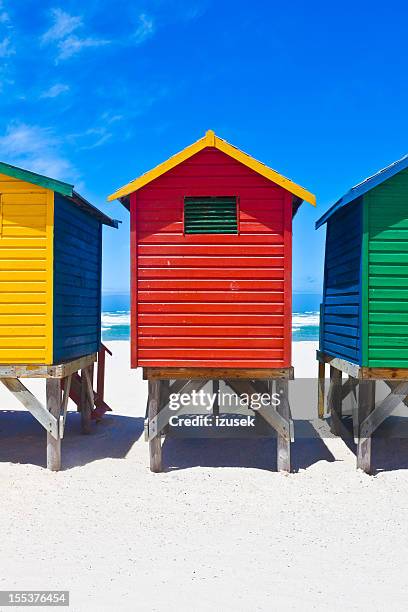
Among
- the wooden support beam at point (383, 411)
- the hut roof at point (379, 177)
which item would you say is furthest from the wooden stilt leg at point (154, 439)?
the hut roof at point (379, 177)

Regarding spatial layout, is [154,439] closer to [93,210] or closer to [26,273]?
[26,273]

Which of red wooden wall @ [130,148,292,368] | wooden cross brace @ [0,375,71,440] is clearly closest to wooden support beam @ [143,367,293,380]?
red wooden wall @ [130,148,292,368]

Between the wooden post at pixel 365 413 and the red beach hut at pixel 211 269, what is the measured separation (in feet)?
5.37

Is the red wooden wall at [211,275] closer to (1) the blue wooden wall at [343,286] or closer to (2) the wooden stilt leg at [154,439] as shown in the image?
(2) the wooden stilt leg at [154,439]

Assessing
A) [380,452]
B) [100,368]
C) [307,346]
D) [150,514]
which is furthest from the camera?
[307,346]

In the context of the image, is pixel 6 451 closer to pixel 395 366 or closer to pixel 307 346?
pixel 395 366

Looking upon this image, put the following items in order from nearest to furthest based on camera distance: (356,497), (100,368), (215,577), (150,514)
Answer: (215,577), (150,514), (356,497), (100,368)

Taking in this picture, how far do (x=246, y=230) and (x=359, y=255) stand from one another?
2151 mm

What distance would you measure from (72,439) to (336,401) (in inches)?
253

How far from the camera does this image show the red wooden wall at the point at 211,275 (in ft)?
28.9

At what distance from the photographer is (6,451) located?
33.2 feet

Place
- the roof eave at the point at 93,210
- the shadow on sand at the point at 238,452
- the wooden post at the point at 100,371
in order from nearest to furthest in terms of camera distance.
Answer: the shadow on sand at the point at 238,452 < the roof eave at the point at 93,210 < the wooden post at the point at 100,371

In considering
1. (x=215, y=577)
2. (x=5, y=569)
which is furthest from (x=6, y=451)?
(x=215, y=577)

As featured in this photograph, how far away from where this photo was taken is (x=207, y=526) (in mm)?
6828
